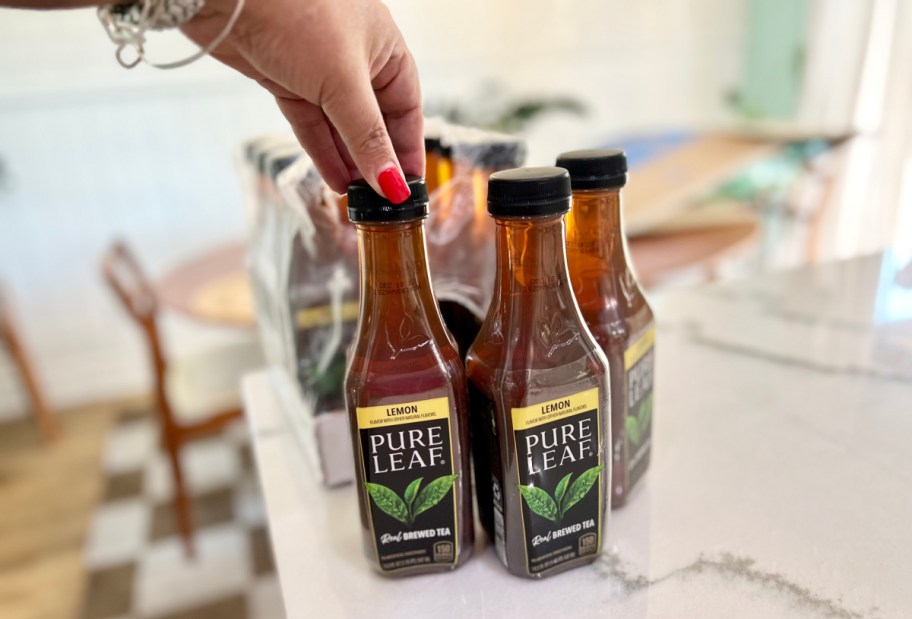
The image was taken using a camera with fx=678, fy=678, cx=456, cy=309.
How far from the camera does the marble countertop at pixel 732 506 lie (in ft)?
1.49

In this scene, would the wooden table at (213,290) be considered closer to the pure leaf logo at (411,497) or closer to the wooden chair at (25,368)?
the wooden chair at (25,368)

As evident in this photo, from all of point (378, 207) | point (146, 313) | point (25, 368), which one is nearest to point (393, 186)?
point (378, 207)

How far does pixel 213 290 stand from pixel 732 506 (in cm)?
130

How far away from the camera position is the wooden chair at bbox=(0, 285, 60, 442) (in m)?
2.01

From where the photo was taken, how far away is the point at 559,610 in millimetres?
447

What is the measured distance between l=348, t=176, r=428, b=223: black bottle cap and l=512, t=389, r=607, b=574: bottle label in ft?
0.45

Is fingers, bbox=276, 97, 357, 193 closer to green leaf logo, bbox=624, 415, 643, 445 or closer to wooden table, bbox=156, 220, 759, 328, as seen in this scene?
green leaf logo, bbox=624, 415, 643, 445

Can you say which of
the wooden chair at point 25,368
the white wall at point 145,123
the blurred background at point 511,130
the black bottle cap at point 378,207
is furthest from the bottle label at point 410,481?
the white wall at point 145,123

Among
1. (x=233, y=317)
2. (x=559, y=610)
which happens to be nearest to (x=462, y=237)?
(x=559, y=610)

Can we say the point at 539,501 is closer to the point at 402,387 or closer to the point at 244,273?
the point at 402,387

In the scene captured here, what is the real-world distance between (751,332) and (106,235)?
219 centimetres

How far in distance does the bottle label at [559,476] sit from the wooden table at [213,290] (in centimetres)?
95

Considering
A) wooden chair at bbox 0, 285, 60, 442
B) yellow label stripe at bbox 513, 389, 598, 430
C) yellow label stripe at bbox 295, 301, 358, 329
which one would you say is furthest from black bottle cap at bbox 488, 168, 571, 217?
wooden chair at bbox 0, 285, 60, 442

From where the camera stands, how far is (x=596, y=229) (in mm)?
472
